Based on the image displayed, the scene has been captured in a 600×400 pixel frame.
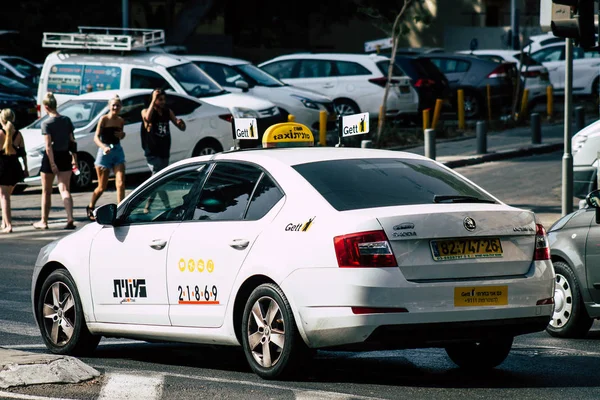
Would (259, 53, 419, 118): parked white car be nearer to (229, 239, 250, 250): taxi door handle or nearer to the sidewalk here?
the sidewalk

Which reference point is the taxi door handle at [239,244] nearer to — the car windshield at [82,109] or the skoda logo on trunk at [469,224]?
the skoda logo on trunk at [469,224]

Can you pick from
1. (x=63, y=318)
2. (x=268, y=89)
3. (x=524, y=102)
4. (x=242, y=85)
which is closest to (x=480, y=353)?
(x=63, y=318)

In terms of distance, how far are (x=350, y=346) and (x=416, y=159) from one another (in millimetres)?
1572

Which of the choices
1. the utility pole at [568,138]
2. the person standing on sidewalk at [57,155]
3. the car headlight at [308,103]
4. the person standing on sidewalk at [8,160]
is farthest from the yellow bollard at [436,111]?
the person standing on sidewalk at [8,160]

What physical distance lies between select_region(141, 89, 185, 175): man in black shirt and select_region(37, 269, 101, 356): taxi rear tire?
8.87m

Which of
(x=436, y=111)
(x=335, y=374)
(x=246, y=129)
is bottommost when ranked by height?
(x=436, y=111)

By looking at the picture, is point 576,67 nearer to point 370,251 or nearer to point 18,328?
point 18,328

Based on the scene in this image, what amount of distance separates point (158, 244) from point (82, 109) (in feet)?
44.5

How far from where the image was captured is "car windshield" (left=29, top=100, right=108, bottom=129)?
21.2 metres

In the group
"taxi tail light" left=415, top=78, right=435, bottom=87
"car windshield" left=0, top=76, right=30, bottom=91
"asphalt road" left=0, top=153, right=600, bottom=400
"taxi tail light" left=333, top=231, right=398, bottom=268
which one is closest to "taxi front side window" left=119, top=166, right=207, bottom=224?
"asphalt road" left=0, top=153, right=600, bottom=400

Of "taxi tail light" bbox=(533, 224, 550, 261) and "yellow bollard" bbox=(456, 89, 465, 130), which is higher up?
"taxi tail light" bbox=(533, 224, 550, 261)


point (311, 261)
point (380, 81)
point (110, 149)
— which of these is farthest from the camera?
point (380, 81)

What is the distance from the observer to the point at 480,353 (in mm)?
8117

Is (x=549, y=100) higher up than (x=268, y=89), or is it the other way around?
(x=268, y=89)
